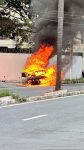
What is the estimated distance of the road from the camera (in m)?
10.0

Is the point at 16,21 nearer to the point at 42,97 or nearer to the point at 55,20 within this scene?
the point at 55,20

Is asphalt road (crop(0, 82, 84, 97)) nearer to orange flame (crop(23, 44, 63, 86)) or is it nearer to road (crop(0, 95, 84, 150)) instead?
orange flame (crop(23, 44, 63, 86))

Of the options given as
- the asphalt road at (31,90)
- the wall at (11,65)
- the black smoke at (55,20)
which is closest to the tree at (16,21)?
the wall at (11,65)

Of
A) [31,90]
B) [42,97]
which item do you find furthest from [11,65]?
[42,97]

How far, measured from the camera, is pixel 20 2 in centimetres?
5194

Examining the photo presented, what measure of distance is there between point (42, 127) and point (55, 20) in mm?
26376

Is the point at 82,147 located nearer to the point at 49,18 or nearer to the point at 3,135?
the point at 3,135

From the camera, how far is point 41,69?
36.8 metres

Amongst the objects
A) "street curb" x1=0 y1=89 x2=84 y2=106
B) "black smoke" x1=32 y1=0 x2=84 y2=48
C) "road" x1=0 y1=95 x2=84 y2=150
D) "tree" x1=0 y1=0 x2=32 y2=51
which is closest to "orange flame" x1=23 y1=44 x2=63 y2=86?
"black smoke" x1=32 y1=0 x2=84 y2=48

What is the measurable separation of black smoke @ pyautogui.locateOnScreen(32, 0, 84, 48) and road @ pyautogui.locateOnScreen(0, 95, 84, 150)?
18.9m

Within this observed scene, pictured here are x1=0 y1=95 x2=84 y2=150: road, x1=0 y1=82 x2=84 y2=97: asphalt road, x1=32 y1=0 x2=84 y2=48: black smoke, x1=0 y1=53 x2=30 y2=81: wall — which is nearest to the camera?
x1=0 y1=95 x2=84 y2=150: road

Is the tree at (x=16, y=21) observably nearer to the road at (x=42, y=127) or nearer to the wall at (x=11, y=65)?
the wall at (x=11, y=65)

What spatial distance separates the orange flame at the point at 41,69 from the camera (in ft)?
116

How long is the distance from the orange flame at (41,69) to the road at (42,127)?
52.6ft
